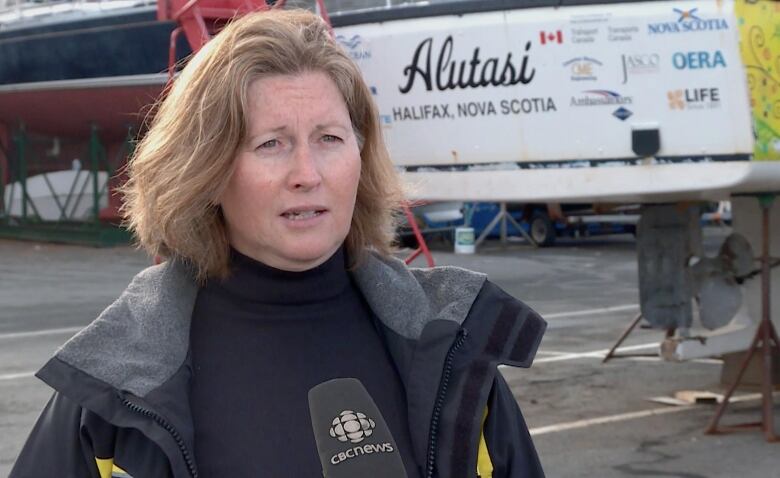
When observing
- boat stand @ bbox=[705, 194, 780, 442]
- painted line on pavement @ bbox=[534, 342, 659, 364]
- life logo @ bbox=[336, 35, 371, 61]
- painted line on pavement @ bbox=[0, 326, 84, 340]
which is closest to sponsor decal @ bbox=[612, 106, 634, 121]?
boat stand @ bbox=[705, 194, 780, 442]

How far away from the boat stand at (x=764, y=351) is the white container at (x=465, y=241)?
1651 cm

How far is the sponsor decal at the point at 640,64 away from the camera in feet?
25.9

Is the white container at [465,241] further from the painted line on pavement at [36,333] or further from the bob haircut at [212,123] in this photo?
the bob haircut at [212,123]

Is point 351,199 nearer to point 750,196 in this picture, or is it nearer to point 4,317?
point 750,196

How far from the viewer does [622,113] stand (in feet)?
26.3

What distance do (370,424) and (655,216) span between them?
735cm

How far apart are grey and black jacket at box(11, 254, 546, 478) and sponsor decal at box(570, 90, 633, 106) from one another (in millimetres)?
5775

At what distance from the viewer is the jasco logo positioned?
764cm

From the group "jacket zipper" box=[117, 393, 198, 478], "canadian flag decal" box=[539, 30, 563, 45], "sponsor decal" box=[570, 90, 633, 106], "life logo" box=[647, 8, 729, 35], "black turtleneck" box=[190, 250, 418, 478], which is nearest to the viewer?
"jacket zipper" box=[117, 393, 198, 478]

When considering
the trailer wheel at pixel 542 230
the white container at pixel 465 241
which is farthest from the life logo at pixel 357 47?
the trailer wheel at pixel 542 230

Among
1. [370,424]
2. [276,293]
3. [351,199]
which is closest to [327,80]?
[351,199]

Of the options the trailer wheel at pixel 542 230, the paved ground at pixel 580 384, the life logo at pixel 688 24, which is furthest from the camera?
the trailer wheel at pixel 542 230

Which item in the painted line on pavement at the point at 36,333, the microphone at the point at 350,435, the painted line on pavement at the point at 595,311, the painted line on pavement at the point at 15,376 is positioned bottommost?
the painted line on pavement at the point at 595,311

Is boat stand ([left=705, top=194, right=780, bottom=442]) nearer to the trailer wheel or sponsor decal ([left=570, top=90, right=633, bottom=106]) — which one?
sponsor decal ([left=570, top=90, right=633, bottom=106])
